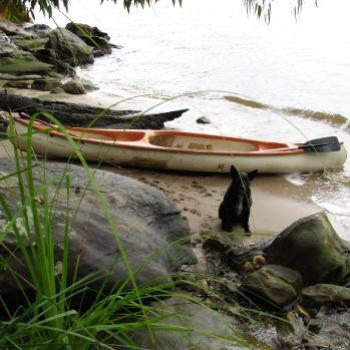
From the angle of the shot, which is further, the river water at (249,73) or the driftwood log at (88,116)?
the river water at (249,73)

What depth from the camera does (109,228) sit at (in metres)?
2.79

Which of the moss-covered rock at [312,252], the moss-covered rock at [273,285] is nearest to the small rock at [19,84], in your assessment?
the moss-covered rock at [312,252]

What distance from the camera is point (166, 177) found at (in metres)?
6.54

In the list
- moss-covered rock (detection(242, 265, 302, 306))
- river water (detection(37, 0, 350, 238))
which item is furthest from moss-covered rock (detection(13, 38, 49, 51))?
moss-covered rock (detection(242, 265, 302, 306))

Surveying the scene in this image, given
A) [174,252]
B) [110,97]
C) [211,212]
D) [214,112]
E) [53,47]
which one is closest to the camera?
[174,252]

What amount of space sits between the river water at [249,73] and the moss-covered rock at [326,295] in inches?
45.5

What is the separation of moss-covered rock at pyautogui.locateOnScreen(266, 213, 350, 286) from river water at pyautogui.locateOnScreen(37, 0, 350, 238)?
901 mm

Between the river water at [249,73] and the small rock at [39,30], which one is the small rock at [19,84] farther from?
the small rock at [39,30]

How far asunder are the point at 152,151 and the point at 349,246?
2.95m

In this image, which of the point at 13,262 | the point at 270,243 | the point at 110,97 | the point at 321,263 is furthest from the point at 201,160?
the point at 110,97

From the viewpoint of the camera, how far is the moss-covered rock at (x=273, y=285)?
3.47 m

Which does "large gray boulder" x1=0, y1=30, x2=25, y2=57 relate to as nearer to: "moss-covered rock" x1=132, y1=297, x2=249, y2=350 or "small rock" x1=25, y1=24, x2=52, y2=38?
"small rock" x1=25, y1=24, x2=52, y2=38

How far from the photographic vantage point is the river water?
31.0ft

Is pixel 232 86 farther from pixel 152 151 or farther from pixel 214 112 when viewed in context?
pixel 152 151
